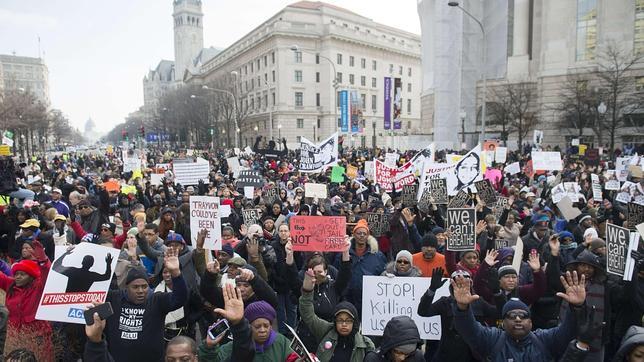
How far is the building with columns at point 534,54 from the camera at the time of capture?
3525 centimetres

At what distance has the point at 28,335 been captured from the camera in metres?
4.15

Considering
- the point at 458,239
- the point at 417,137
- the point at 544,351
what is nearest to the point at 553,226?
the point at 458,239

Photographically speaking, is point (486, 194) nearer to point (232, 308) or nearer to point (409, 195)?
point (409, 195)

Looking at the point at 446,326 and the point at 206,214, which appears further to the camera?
the point at 206,214

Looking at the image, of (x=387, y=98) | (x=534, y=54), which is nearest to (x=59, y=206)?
(x=387, y=98)

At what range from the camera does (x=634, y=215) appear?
8023mm

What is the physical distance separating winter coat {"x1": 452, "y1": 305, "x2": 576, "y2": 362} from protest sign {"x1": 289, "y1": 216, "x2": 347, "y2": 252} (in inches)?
89.0

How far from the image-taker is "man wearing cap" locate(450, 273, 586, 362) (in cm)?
356

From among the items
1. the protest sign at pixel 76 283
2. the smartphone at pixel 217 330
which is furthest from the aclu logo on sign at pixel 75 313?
the smartphone at pixel 217 330

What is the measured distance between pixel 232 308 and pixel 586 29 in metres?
42.0

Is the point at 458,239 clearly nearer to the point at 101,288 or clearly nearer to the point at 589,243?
the point at 589,243

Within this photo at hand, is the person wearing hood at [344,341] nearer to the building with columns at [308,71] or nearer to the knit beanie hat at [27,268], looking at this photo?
the knit beanie hat at [27,268]

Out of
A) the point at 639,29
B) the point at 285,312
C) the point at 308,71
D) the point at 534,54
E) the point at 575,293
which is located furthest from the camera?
the point at 308,71

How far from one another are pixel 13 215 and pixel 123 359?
6214 millimetres
